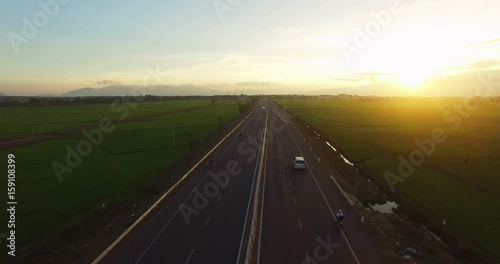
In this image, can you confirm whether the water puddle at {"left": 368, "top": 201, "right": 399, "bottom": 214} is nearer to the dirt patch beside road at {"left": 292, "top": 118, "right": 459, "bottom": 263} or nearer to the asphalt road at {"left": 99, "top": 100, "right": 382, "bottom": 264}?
the dirt patch beside road at {"left": 292, "top": 118, "right": 459, "bottom": 263}

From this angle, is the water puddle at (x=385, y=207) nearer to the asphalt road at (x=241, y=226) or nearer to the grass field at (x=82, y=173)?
the asphalt road at (x=241, y=226)

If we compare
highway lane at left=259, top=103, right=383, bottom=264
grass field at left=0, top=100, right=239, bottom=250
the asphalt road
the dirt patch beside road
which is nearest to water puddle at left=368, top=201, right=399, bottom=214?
the dirt patch beside road

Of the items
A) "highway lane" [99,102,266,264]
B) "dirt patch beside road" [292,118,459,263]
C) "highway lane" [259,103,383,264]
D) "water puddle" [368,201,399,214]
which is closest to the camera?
"highway lane" [99,102,266,264]

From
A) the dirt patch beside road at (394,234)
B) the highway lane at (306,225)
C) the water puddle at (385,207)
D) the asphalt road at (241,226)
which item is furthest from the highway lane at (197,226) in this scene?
the water puddle at (385,207)

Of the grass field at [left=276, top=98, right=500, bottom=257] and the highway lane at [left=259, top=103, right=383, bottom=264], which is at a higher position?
the highway lane at [left=259, top=103, right=383, bottom=264]

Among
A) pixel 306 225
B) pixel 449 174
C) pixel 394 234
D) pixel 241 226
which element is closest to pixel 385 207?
pixel 394 234

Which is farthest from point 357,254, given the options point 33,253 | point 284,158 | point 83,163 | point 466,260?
point 83,163

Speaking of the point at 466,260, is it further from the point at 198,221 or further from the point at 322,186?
the point at 198,221
